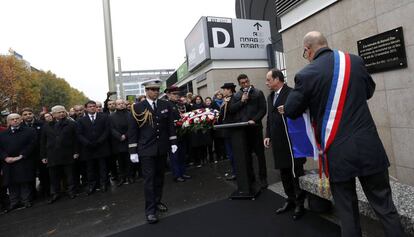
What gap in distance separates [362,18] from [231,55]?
23.8ft

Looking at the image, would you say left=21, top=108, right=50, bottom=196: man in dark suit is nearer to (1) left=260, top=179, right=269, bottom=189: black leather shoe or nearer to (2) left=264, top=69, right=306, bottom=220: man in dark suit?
(1) left=260, top=179, right=269, bottom=189: black leather shoe

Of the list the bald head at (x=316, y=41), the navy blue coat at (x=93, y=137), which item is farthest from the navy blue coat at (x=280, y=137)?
the navy blue coat at (x=93, y=137)

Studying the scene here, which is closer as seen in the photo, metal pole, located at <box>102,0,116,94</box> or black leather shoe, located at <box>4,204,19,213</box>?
black leather shoe, located at <box>4,204,19,213</box>

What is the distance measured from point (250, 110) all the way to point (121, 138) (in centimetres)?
313

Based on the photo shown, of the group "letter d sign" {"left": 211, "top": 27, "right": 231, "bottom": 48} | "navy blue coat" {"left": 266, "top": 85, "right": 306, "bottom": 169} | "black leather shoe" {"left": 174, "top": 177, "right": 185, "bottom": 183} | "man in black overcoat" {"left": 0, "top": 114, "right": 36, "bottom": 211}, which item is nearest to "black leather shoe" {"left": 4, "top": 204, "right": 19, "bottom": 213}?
"man in black overcoat" {"left": 0, "top": 114, "right": 36, "bottom": 211}

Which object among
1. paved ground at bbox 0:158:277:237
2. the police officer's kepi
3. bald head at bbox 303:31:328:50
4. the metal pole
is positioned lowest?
paved ground at bbox 0:158:277:237

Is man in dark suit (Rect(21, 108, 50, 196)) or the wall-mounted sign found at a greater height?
the wall-mounted sign

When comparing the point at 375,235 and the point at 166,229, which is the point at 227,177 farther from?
the point at 375,235

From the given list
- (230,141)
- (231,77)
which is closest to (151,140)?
(230,141)

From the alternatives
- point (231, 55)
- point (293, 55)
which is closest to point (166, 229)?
point (293, 55)

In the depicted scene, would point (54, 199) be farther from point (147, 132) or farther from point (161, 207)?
point (147, 132)

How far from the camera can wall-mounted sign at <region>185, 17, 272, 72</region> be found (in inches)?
451

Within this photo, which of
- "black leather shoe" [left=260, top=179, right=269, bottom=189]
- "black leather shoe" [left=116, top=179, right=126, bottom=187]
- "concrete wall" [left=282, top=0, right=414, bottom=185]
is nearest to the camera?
"concrete wall" [left=282, top=0, right=414, bottom=185]

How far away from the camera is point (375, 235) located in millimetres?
3078
